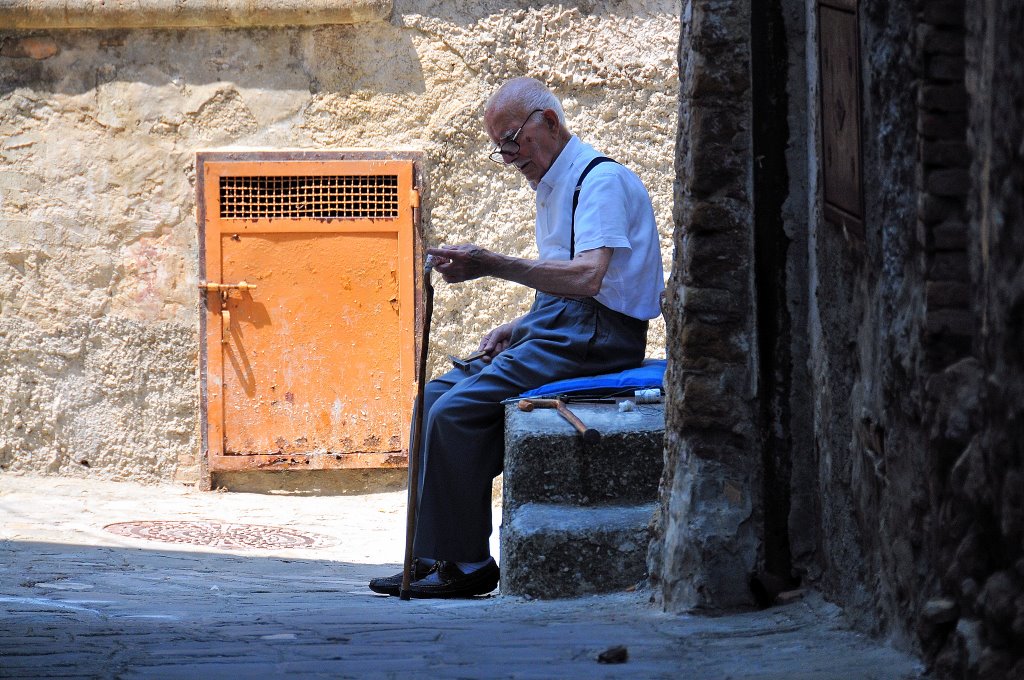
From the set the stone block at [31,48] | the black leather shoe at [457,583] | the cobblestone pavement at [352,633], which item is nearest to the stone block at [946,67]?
the cobblestone pavement at [352,633]

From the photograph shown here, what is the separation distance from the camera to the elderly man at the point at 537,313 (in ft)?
12.7

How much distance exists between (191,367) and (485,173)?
200 cm

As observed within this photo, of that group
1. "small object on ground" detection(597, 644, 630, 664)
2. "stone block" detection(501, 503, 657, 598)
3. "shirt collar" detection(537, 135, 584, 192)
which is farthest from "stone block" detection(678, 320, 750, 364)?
"shirt collar" detection(537, 135, 584, 192)

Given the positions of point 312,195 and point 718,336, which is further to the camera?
point 312,195

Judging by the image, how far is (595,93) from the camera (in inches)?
276

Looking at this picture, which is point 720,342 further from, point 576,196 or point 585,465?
point 576,196

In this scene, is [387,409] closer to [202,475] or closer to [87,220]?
[202,475]

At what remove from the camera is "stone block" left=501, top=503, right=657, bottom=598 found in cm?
336

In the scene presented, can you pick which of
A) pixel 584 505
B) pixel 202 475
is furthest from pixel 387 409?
pixel 584 505

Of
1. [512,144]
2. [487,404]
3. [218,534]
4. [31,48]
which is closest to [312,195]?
[31,48]

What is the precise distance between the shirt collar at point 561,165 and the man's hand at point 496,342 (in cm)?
55

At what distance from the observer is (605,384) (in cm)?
401

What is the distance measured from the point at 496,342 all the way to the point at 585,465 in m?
0.99

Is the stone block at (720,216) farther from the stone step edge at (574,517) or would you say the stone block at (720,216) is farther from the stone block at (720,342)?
the stone step edge at (574,517)
